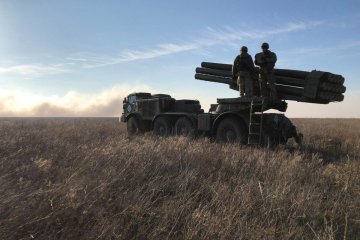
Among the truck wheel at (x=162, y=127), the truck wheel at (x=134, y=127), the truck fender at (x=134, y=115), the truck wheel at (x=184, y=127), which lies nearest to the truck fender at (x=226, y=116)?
the truck wheel at (x=184, y=127)

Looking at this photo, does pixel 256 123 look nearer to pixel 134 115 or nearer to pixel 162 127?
pixel 162 127

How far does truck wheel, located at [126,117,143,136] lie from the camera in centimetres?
1816

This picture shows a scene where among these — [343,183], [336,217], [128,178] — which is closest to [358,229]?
[336,217]

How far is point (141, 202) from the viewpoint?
16.3 feet

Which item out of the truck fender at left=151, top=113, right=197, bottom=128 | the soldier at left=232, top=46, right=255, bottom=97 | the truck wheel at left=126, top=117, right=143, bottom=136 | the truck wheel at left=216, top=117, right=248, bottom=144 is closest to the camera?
the truck wheel at left=216, top=117, right=248, bottom=144

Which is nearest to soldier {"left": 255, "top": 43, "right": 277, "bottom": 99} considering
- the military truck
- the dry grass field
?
the military truck

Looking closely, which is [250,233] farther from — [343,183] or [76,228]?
[343,183]

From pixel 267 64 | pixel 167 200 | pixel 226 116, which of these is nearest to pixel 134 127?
pixel 226 116

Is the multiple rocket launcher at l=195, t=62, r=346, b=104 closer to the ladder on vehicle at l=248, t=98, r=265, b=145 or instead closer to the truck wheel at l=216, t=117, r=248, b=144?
the ladder on vehicle at l=248, t=98, r=265, b=145

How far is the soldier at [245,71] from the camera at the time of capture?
12766 mm

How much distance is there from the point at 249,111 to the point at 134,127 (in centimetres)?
720

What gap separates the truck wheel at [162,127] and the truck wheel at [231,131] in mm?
3054

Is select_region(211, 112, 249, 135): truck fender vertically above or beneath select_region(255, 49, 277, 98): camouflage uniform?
beneath

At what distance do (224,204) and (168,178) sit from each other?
1.14 meters
